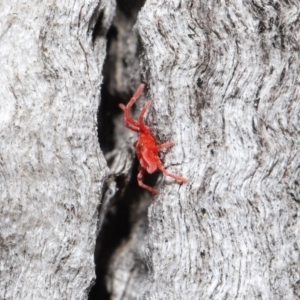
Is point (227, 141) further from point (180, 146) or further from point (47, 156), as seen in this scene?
point (47, 156)

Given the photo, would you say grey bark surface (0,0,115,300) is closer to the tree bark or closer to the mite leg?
the tree bark

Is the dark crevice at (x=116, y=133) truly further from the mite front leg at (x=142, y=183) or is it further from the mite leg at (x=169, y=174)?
the mite leg at (x=169, y=174)

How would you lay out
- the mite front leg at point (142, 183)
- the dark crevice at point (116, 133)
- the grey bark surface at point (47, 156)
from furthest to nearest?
the dark crevice at point (116, 133), the mite front leg at point (142, 183), the grey bark surface at point (47, 156)

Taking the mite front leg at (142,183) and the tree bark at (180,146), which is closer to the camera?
the tree bark at (180,146)

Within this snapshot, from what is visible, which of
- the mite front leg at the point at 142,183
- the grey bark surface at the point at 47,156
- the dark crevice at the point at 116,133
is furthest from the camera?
the dark crevice at the point at 116,133

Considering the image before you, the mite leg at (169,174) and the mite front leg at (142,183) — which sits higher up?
the mite leg at (169,174)

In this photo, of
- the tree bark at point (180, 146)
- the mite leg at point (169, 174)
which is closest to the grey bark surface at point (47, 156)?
the tree bark at point (180, 146)

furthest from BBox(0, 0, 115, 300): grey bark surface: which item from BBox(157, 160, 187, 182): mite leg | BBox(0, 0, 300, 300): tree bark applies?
BBox(157, 160, 187, 182): mite leg

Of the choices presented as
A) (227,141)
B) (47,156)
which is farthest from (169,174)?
(47,156)
